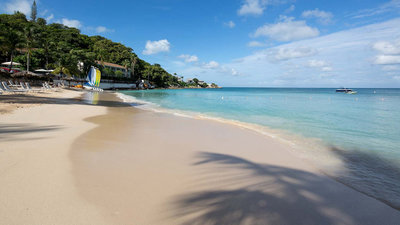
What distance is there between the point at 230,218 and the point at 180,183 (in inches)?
46.4

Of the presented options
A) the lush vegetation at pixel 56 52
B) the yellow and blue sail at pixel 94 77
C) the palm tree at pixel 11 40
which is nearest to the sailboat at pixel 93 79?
the yellow and blue sail at pixel 94 77

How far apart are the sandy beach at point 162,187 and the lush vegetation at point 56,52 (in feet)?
136

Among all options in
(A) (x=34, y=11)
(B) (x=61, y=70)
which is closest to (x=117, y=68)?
(B) (x=61, y=70)

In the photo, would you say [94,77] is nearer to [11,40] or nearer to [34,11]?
[11,40]

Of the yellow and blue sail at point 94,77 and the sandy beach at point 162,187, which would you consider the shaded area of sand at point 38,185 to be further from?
the yellow and blue sail at point 94,77

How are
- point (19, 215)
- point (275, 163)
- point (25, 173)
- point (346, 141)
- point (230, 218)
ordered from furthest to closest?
point (346, 141)
point (275, 163)
point (25, 173)
point (230, 218)
point (19, 215)

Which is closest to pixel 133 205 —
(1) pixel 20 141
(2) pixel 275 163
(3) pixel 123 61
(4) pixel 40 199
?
(4) pixel 40 199

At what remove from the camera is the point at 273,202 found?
3.06 metres

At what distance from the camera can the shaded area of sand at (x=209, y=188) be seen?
8.71 feet

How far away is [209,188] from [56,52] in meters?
64.9

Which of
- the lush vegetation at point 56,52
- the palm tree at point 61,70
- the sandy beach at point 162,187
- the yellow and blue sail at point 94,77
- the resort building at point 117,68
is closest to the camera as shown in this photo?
the sandy beach at point 162,187

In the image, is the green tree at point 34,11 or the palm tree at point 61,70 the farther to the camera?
the green tree at point 34,11

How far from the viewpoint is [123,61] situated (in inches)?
3447

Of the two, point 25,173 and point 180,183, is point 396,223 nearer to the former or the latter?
point 180,183
